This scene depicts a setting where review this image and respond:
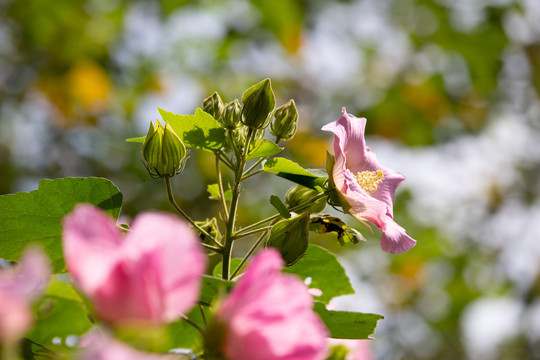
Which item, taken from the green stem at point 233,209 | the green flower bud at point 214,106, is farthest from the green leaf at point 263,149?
the green flower bud at point 214,106

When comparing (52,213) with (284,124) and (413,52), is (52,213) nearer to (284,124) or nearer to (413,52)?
(284,124)

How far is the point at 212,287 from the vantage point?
2.35 feet

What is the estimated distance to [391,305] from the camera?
16.1ft

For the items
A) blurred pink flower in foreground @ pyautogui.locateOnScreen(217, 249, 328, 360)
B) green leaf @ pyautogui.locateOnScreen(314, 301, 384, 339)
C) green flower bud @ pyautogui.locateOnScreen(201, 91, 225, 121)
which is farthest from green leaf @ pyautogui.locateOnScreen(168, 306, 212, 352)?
blurred pink flower in foreground @ pyautogui.locateOnScreen(217, 249, 328, 360)

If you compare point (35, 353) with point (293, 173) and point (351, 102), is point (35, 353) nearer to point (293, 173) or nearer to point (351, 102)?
point (293, 173)

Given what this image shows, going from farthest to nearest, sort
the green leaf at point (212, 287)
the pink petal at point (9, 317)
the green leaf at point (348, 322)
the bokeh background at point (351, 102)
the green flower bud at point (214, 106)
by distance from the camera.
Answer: the bokeh background at point (351, 102) < the green flower bud at point (214, 106) < the green leaf at point (348, 322) < the green leaf at point (212, 287) < the pink petal at point (9, 317)

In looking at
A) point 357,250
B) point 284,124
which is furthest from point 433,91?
point 284,124

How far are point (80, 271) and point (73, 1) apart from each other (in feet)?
14.5

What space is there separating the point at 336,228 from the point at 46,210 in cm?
48

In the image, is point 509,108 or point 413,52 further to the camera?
point 509,108

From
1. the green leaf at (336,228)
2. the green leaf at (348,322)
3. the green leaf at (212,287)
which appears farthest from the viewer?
the green leaf at (336,228)

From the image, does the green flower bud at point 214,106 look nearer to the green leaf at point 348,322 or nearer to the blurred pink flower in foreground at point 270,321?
the green leaf at point 348,322

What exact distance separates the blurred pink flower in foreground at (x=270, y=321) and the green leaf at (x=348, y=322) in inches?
13.6

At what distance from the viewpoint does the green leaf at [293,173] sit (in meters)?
0.98
